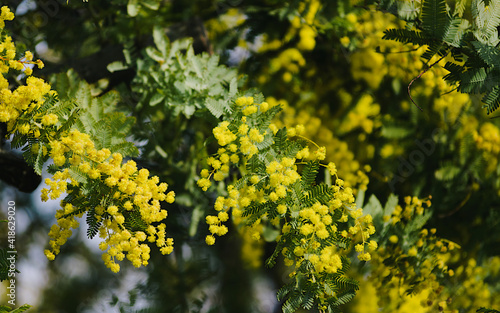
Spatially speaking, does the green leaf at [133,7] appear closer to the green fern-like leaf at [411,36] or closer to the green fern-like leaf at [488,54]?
the green fern-like leaf at [411,36]

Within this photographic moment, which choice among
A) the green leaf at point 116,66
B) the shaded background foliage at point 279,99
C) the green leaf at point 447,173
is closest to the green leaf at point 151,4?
the shaded background foliage at point 279,99

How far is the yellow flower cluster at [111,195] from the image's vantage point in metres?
1.53

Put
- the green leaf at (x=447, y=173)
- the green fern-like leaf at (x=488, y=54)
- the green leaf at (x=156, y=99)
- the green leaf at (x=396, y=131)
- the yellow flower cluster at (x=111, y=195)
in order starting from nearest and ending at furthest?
the yellow flower cluster at (x=111, y=195)
the green fern-like leaf at (x=488, y=54)
the green leaf at (x=156, y=99)
the green leaf at (x=447, y=173)
the green leaf at (x=396, y=131)

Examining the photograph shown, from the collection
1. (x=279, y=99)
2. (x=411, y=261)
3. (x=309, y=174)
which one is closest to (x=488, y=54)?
(x=309, y=174)

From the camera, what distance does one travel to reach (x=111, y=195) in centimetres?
160

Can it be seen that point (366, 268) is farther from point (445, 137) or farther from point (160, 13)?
point (160, 13)

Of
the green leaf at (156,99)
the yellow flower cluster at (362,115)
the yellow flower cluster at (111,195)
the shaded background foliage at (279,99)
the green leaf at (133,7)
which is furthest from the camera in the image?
the yellow flower cluster at (362,115)

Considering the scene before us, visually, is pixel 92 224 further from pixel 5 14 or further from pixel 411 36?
pixel 411 36

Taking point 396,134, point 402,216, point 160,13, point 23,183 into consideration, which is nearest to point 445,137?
point 396,134

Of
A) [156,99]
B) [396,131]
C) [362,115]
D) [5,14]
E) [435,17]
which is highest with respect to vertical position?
[5,14]

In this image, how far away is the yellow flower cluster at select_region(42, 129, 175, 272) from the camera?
5.03 ft

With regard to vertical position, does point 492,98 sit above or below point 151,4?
below

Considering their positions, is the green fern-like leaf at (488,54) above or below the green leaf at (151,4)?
below

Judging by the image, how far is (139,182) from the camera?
1629 millimetres
